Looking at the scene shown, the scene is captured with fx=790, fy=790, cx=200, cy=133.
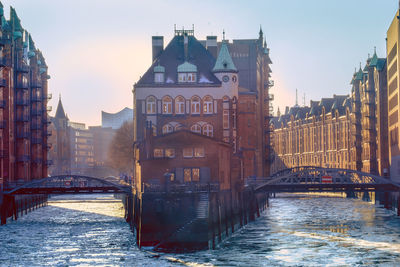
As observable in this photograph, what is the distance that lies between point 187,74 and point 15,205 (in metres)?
25.9

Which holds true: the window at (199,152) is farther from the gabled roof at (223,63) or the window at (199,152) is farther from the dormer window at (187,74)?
the gabled roof at (223,63)

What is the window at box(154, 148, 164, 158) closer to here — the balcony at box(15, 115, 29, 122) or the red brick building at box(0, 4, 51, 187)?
the red brick building at box(0, 4, 51, 187)

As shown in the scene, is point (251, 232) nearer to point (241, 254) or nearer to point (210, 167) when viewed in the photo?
point (210, 167)

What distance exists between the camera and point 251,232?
76.2 meters

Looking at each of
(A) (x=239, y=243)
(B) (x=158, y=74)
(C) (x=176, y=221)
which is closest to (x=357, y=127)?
(B) (x=158, y=74)

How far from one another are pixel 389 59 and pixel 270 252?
2186 inches

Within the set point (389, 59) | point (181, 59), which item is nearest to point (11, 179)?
point (181, 59)

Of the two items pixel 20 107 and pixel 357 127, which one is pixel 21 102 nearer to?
pixel 20 107

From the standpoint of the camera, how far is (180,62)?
94188mm

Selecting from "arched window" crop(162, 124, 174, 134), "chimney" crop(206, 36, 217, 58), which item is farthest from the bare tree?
"arched window" crop(162, 124, 174, 134)

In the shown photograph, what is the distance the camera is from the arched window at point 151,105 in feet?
302

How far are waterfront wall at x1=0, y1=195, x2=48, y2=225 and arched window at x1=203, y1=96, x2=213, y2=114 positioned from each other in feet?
80.2

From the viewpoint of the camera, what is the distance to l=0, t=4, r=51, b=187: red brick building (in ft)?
314

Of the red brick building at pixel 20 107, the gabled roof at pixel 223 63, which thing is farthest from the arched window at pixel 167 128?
the red brick building at pixel 20 107
